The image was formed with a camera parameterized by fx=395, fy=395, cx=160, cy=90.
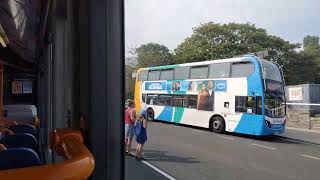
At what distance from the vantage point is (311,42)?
2.06ft

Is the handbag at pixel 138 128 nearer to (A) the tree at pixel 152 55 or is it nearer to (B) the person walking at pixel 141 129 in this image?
(B) the person walking at pixel 141 129

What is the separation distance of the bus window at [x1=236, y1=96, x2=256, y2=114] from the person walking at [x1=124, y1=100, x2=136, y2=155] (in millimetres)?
285

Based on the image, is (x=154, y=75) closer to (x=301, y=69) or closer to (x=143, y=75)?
(x=143, y=75)

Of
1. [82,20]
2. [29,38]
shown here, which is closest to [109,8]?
[82,20]

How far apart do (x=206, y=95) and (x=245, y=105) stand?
Result: 0.11 m

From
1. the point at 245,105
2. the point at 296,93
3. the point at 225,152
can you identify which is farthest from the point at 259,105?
the point at 225,152

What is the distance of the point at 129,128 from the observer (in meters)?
1.03

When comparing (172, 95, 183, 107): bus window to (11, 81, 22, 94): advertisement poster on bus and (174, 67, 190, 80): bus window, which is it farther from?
(11, 81, 22, 94): advertisement poster on bus

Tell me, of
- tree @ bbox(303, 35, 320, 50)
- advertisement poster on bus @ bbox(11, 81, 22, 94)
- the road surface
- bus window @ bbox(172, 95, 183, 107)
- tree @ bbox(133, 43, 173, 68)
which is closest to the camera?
tree @ bbox(303, 35, 320, 50)

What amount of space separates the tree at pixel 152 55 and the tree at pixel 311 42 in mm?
287

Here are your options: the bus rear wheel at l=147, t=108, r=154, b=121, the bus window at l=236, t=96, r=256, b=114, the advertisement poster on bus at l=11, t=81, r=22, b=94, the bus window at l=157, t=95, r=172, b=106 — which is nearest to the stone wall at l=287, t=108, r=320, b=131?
the bus window at l=236, t=96, r=256, b=114

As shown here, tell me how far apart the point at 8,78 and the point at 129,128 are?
689cm

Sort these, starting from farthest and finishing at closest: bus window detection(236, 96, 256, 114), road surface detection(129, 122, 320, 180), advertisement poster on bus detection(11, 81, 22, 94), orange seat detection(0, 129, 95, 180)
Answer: advertisement poster on bus detection(11, 81, 22, 94) → road surface detection(129, 122, 320, 180) → bus window detection(236, 96, 256, 114) → orange seat detection(0, 129, 95, 180)

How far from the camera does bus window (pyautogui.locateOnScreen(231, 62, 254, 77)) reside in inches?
37.4
